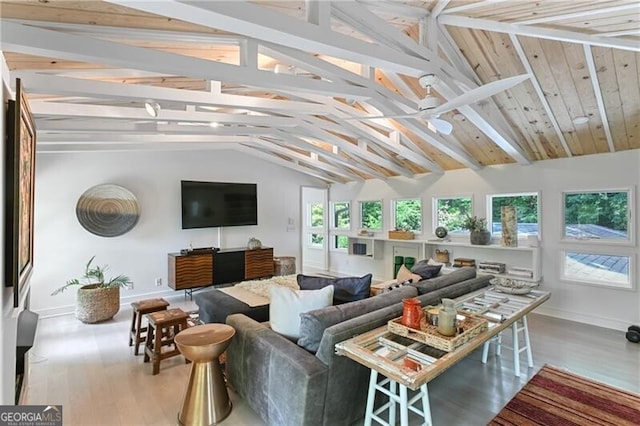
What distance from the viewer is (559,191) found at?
4.65 m

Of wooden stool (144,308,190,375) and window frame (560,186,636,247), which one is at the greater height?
window frame (560,186,636,247)

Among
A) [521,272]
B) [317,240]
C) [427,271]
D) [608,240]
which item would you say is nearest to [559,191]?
[608,240]

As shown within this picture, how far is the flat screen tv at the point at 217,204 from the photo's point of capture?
6062mm

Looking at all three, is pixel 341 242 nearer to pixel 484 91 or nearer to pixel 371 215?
pixel 371 215

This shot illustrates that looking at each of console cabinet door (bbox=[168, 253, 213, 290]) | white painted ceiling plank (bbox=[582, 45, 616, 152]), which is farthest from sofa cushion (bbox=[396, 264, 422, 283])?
console cabinet door (bbox=[168, 253, 213, 290])

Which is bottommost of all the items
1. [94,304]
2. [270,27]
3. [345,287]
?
[94,304]

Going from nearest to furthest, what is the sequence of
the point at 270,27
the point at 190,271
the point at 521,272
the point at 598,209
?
the point at 270,27, the point at 598,209, the point at 521,272, the point at 190,271

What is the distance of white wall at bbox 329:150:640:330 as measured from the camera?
13.5ft

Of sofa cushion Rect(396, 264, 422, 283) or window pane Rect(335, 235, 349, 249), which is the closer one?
sofa cushion Rect(396, 264, 422, 283)

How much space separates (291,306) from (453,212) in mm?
4532

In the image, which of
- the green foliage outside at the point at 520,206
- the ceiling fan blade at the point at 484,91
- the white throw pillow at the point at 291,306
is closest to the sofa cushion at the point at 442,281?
the white throw pillow at the point at 291,306

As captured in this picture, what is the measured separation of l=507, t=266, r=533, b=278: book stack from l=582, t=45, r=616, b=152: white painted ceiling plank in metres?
1.97

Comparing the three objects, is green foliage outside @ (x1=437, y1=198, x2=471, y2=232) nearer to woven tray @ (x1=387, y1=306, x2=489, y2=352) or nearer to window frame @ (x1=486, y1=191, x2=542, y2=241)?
window frame @ (x1=486, y1=191, x2=542, y2=241)

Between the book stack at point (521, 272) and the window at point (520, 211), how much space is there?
22.1 inches
